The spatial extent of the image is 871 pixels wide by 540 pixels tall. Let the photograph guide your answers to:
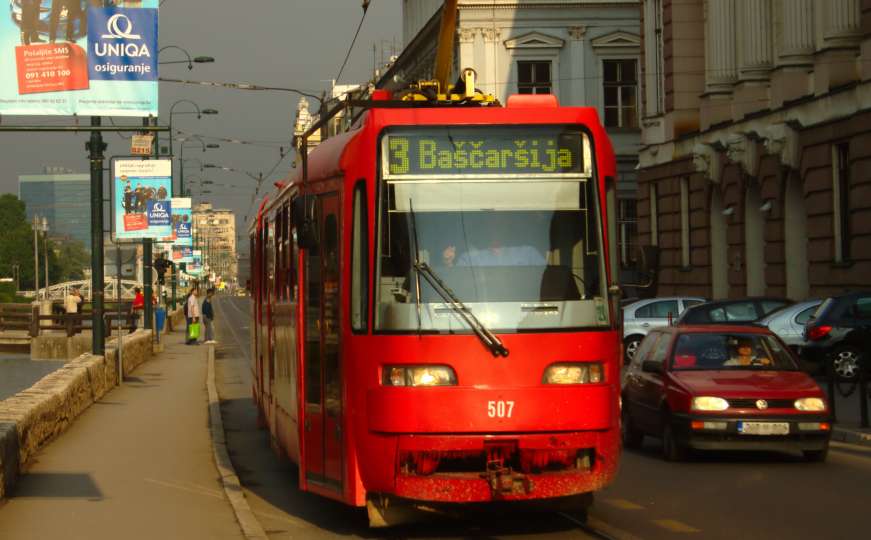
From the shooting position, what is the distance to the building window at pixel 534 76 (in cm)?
6431

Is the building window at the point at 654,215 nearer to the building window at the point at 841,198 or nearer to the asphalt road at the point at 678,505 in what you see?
the building window at the point at 841,198

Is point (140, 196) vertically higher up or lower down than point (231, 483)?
higher up

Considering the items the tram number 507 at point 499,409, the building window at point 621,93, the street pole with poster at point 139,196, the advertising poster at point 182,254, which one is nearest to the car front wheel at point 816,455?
the tram number 507 at point 499,409

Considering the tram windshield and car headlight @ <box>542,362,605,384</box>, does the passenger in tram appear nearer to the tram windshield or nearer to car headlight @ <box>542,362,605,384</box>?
the tram windshield

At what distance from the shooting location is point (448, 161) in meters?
11.1

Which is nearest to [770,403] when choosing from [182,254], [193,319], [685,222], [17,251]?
[685,222]

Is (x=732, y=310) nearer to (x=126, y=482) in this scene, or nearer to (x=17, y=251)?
(x=126, y=482)

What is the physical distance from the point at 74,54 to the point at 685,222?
2643 cm

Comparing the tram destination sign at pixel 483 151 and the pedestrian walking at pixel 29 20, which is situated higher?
the pedestrian walking at pixel 29 20

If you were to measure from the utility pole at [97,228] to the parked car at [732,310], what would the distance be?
1155 centimetres

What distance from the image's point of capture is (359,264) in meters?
11.1

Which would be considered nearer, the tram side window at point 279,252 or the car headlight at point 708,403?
the tram side window at point 279,252

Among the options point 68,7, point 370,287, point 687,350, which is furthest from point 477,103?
point 68,7

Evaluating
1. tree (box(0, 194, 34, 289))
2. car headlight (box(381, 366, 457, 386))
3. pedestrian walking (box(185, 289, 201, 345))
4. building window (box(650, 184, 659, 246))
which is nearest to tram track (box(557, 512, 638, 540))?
car headlight (box(381, 366, 457, 386))
